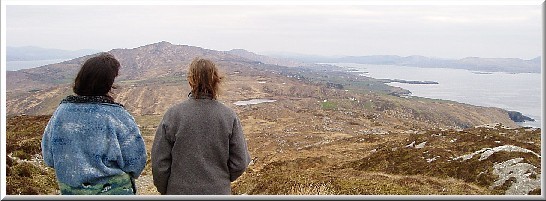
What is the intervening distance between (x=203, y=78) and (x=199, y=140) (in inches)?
18.7

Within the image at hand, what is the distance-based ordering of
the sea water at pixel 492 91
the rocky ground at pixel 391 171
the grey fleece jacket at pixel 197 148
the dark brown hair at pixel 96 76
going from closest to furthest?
the dark brown hair at pixel 96 76
the grey fleece jacket at pixel 197 148
the rocky ground at pixel 391 171
the sea water at pixel 492 91

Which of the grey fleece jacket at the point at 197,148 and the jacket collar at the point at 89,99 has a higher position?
the jacket collar at the point at 89,99

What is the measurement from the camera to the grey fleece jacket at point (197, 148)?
359 cm

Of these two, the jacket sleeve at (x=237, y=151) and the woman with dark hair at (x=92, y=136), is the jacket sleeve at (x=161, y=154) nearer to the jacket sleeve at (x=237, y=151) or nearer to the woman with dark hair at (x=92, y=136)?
the woman with dark hair at (x=92, y=136)

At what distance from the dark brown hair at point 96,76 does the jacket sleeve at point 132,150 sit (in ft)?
0.99

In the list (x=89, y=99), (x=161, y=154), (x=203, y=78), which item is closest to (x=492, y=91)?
(x=203, y=78)

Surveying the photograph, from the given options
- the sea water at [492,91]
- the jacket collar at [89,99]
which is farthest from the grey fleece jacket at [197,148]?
the sea water at [492,91]

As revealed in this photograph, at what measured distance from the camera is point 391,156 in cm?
1914

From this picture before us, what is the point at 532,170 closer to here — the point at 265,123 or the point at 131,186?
the point at 131,186

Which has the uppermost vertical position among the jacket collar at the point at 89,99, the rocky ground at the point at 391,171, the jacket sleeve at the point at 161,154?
the jacket collar at the point at 89,99

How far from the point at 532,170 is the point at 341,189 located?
5.54 m

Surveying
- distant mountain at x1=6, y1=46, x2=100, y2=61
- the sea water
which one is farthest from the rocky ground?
the sea water

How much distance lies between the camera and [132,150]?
11.2ft

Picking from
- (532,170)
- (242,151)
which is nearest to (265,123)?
(532,170)
